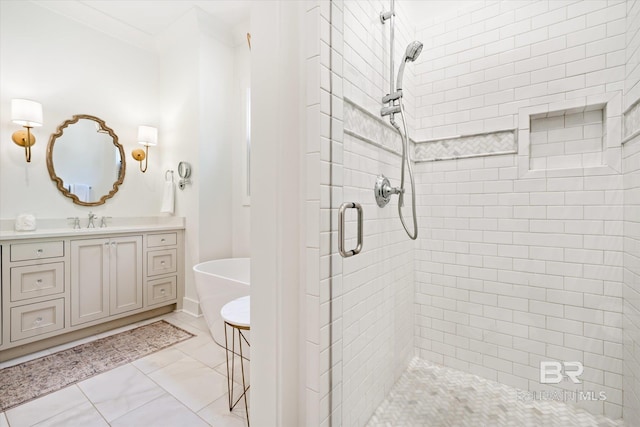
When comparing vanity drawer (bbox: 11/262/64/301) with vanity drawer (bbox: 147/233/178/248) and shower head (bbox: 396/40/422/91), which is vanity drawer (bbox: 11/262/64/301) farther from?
shower head (bbox: 396/40/422/91)

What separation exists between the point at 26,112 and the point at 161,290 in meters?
1.88

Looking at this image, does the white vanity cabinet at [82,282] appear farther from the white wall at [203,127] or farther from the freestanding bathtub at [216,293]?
the freestanding bathtub at [216,293]

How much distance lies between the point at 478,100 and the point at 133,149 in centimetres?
335

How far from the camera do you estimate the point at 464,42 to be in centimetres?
184

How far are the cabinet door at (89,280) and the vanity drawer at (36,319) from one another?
94mm

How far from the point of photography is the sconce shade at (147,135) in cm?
312

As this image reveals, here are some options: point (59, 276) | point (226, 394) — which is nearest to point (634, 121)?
point (226, 394)

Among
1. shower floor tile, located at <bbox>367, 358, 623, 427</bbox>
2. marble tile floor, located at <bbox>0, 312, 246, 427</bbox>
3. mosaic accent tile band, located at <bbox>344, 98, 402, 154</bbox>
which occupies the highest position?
mosaic accent tile band, located at <bbox>344, 98, 402, 154</bbox>

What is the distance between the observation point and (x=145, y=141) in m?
3.15

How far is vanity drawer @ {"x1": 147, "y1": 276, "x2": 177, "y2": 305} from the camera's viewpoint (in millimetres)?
2896

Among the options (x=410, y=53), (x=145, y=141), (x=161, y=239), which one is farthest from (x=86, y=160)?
(x=410, y=53)

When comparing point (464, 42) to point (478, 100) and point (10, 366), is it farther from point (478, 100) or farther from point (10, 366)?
point (10, 366)

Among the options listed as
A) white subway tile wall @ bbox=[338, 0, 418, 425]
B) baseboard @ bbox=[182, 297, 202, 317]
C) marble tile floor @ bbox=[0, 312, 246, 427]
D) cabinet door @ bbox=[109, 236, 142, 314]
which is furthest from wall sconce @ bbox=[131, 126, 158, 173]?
white subway tile wall @ bbox=[338, 0, 418, 425]

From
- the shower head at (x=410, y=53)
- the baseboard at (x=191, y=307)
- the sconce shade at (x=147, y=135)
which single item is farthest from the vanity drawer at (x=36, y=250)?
the shower head at (x=410, y=53)
